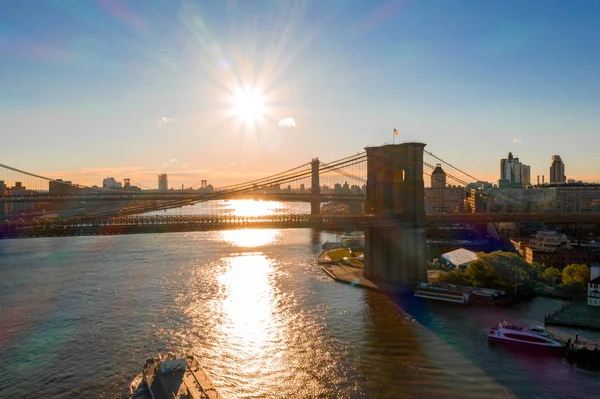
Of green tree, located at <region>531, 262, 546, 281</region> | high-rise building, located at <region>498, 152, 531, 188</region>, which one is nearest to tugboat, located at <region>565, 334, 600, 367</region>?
green tree, located at <region>531, 262, 546, 281</region>

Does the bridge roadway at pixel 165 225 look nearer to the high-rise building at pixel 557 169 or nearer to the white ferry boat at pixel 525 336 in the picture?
the white ferry boat at pixel 525 336

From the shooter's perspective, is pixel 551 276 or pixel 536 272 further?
pixel 536 272

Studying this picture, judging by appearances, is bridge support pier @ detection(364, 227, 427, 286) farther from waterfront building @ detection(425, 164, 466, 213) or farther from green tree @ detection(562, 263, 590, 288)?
waterfront building @ detection(425, 164, 466, 213)

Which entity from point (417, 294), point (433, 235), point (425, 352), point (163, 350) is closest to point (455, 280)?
point (417, 294)

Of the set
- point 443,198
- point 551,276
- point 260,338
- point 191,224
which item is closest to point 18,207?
point 443,198

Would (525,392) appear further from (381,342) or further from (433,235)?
(433,235)

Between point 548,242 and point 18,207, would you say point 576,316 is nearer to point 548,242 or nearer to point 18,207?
point 548,242

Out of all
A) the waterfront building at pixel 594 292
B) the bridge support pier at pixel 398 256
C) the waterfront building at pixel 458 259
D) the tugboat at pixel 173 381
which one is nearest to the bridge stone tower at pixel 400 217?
the bridge support pier at pixel 398 256
